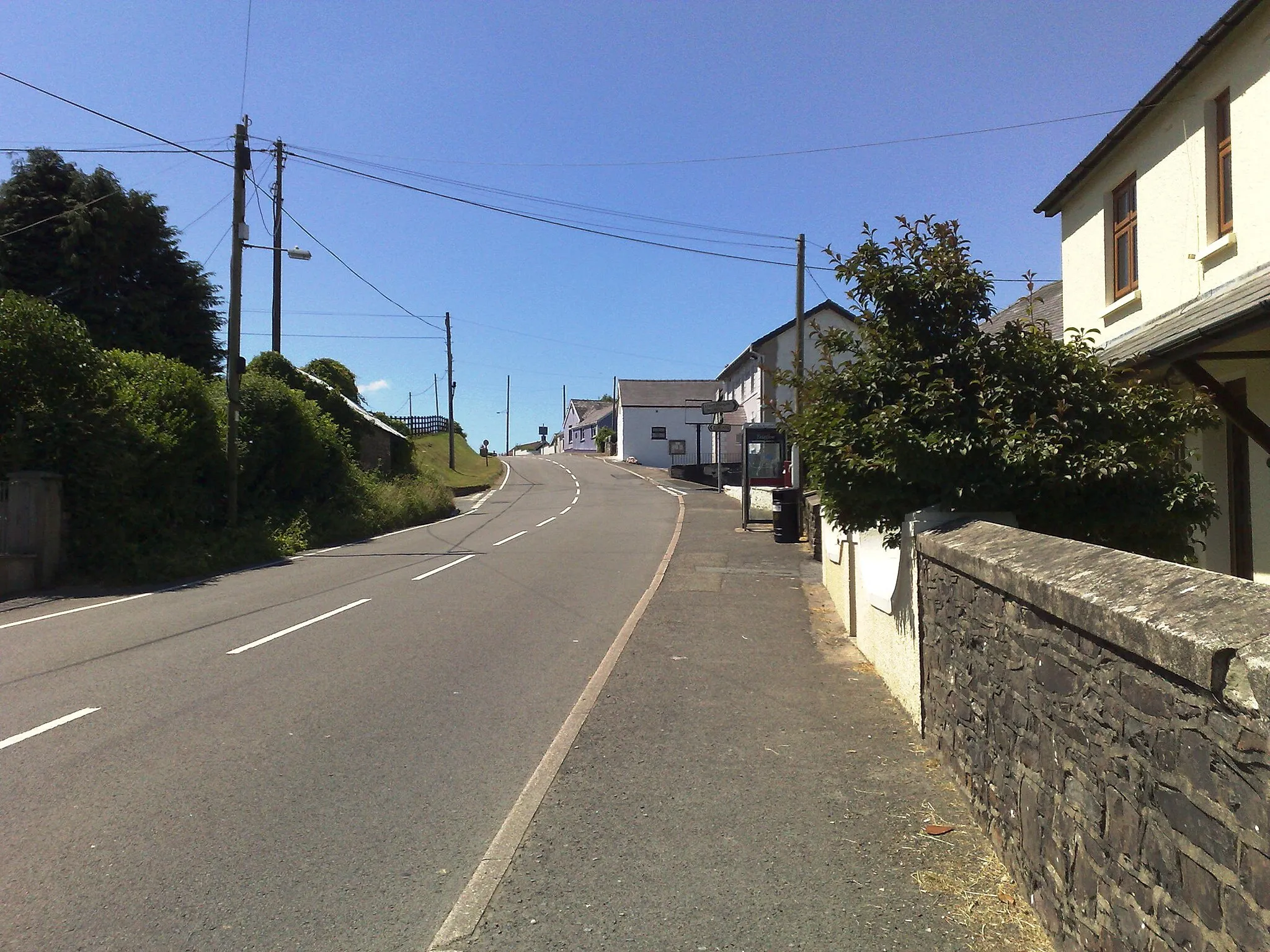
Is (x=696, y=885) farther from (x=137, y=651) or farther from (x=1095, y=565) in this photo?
(x=137, y=651)

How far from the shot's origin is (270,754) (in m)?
6.24

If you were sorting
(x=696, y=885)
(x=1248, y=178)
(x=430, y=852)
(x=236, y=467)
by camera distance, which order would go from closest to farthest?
(x=696, y=885)
(x=430, y=852)
(x=1248, y=178)
(x=236, y=467)

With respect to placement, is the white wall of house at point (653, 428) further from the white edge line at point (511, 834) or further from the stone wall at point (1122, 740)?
the stone wall at point (1122, 740)

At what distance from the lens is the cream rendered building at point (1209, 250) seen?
855 cm

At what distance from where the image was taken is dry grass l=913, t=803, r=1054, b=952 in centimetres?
377

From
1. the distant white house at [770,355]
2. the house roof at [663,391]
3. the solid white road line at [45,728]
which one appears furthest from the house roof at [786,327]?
the solid white road line at [45,728]

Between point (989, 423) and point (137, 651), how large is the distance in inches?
341

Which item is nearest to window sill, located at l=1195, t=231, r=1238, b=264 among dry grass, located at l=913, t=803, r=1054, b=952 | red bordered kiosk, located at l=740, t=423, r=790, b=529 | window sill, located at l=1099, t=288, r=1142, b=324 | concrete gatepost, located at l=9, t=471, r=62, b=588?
window sill, located at l=1099, t=288, r=1142, b=324

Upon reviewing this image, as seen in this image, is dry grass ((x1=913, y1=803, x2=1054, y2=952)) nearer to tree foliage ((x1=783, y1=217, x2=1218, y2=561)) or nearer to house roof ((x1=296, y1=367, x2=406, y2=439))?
tree foliage ((x1=783, y1=217, x2=1218, y2=561))

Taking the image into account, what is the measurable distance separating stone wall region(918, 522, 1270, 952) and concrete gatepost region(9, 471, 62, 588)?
52.1 ft

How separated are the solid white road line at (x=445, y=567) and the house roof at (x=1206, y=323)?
1116 cm

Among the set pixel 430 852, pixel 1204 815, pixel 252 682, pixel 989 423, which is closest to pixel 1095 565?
pixel 1204 815

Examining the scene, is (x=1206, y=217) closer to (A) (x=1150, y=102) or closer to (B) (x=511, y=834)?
(A) (x=1150, y=102)

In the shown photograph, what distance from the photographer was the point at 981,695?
4.85 m
